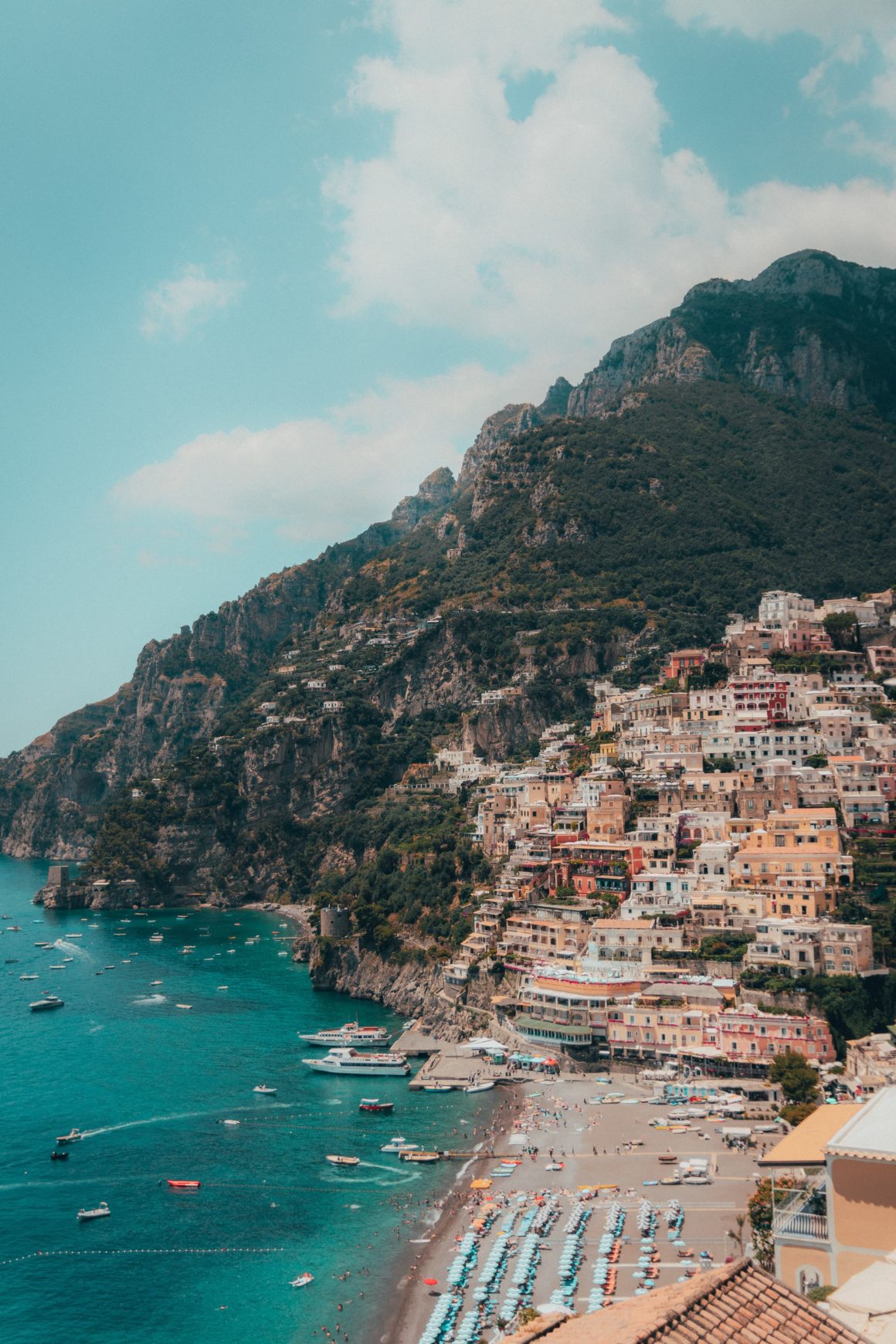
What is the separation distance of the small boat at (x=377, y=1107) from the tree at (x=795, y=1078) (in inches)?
860

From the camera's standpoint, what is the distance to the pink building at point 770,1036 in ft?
198

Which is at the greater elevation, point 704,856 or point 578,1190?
point 704,856

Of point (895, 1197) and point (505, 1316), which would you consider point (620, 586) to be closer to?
point (505, 1316)

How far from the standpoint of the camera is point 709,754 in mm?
94562

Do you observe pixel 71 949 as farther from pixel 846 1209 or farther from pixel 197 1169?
pixel 846 1209

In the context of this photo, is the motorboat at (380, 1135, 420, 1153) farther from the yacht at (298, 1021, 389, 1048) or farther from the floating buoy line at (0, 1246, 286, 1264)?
the yacht at (298, 1021, 389, 1048)

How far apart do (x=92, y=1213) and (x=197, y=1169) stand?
6540 millimetres

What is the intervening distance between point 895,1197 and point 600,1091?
47.0m

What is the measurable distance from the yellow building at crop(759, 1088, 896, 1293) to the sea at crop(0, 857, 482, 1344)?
2372 cm

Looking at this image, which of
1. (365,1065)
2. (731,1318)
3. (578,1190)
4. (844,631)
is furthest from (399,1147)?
(844,631)

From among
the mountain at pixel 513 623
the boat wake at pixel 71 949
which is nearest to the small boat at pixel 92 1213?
the boat wake at pixel 71 949

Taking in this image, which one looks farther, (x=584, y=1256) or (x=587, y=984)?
(x=587, y=984)

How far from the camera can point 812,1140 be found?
29.4m

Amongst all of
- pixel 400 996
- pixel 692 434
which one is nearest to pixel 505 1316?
pixel 400 996
